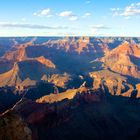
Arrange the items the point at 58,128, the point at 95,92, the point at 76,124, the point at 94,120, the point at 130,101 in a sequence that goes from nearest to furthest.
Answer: the point at 58,128 → the point at 76,124 → the point at 94,120 → the point at 95,92 → the point at 130,101

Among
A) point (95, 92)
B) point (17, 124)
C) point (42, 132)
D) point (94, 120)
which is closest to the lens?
point (17, 124)

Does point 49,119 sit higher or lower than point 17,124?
lower

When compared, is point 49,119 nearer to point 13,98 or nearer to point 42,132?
point 42,132

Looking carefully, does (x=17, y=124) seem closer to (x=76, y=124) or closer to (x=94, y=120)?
(x=76, y=124)

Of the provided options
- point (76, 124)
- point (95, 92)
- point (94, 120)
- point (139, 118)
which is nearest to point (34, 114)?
point (76, 124)

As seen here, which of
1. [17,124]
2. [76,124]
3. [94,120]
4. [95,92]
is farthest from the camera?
[95,92]

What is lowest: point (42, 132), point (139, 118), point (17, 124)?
point (139, 118)

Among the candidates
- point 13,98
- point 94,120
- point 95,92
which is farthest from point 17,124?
point 13,98

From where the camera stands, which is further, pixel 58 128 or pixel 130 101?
pixel 130 101

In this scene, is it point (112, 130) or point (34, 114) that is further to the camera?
point (112, 130)
